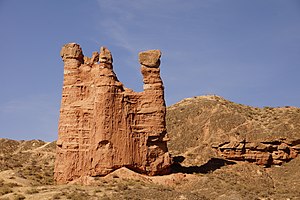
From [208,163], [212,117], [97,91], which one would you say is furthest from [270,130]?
[97,91]

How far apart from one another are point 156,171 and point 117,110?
527 centimetres

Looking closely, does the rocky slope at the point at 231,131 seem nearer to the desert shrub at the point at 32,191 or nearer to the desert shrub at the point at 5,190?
the desert shrub at the point at 32,191

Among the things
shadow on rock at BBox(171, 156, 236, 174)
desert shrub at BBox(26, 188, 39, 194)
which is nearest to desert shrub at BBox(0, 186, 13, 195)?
desert shrub at BBox(26, 188, 39, 194)

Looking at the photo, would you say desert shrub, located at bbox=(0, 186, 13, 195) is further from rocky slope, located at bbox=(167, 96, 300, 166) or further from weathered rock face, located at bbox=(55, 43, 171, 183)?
rocky slope, located at bbox=(167, 96, 300, 166)

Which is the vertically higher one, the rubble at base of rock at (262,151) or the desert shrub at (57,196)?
the rubble at base of rock at (262,151)

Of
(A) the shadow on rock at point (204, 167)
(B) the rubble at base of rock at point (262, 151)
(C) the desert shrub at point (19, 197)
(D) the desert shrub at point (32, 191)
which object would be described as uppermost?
(B) the rubble at base of rock at point (262, 151)

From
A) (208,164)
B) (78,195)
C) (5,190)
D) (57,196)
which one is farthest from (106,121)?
(208,164)

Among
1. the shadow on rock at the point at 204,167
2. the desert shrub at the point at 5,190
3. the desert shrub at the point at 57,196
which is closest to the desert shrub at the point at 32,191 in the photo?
the desert shrub at the point at 5,190

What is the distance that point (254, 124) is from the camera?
48.0 m

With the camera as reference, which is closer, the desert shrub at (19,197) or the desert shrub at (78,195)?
the desert shrub at (78,195)

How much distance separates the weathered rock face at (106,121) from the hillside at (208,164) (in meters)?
1.21

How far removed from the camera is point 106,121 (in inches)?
1291

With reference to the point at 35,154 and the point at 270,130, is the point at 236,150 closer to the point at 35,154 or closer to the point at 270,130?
the point at 270,130

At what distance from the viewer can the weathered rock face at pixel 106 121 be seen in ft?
107
